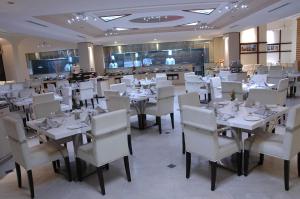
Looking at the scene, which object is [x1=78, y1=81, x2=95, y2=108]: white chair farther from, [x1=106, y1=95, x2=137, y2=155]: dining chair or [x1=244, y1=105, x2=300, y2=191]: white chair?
[x1=244, y1=105, x2=300, y2=191]: white chair

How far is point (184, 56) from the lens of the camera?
15.6 metres

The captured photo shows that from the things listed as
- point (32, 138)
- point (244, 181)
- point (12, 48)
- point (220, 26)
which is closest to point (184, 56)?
point (220, 26)

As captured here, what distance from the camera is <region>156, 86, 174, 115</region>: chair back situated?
17.5 feet

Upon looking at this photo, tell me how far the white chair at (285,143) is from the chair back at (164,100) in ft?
7.62

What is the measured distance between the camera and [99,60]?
1520 cm

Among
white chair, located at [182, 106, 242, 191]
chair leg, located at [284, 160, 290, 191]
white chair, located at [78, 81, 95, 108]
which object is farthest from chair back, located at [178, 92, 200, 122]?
white chair, located at [78, 81, 95, 108]

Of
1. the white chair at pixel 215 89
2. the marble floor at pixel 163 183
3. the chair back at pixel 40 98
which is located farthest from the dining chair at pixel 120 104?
the white chair at pixel 215 89

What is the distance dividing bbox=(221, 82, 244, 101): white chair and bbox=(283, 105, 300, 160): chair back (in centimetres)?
262

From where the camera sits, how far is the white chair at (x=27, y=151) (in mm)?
3119

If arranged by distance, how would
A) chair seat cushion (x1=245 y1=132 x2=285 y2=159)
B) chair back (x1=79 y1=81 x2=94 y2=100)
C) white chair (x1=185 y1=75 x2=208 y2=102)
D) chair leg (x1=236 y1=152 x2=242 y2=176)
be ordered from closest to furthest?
chair seat cushion (x1=245 y1=132 x2=285 y2=159) < chair leg (x1=236 y1=152 x2=242 y2=176) < white chair (x1=185 y1=75 x2=208 y2=102) < chair back (x1=79 y1=81 x2=94 y2=100)

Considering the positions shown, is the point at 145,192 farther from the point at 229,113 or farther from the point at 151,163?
the point at 229,113

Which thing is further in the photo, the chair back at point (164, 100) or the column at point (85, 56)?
the column at point (85, 56)

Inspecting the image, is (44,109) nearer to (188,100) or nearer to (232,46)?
(188,100)

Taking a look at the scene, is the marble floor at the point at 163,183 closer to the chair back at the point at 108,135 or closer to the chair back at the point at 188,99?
the chair back at the point at 108,135
